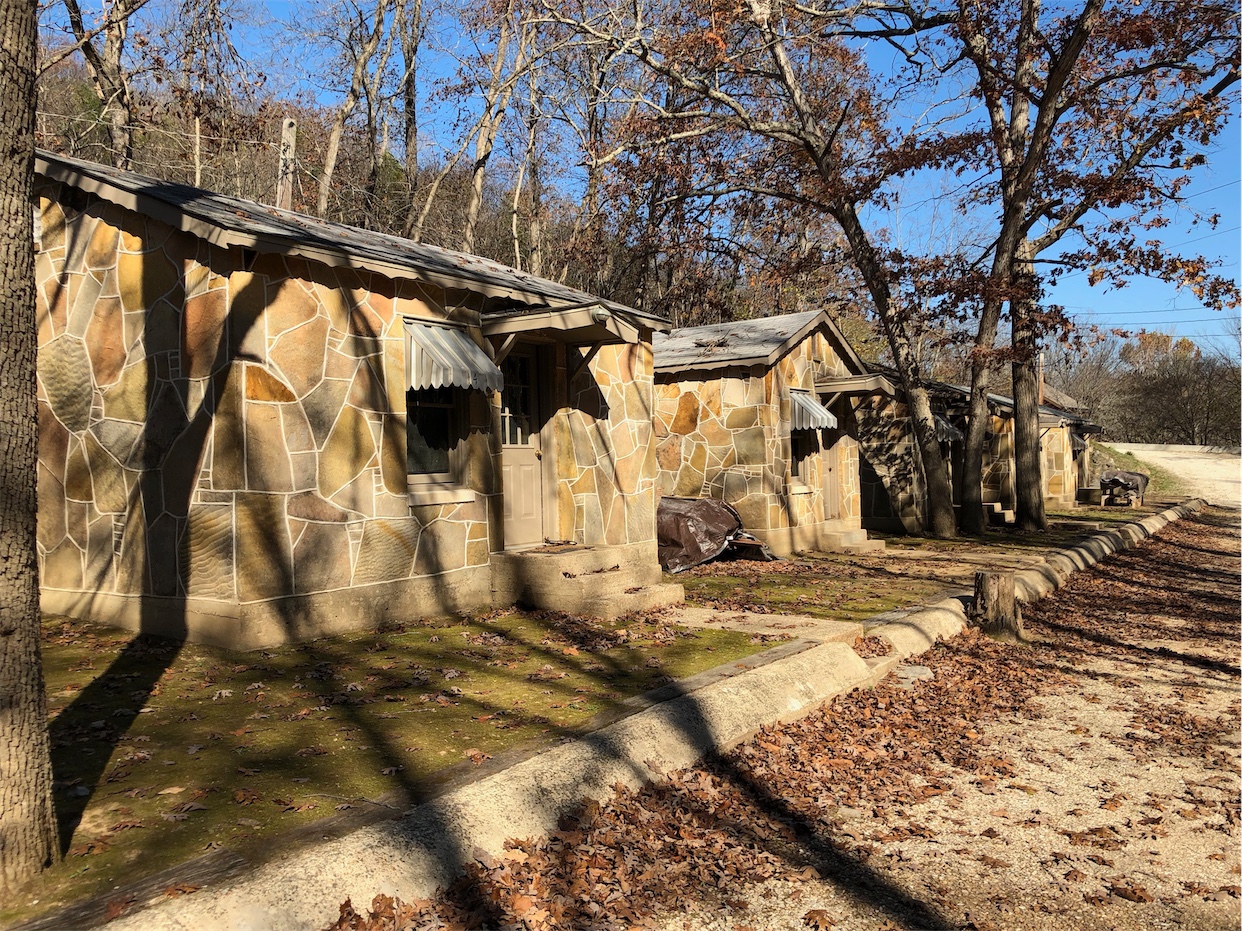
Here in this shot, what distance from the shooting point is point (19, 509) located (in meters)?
3.59

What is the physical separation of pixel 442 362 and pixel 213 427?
7.39 feet

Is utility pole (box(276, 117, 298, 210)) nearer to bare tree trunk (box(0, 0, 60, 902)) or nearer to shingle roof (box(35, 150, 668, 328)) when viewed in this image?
shingle roof (box(35, 150, 668, 328))

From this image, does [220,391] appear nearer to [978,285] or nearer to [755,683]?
[755,683]

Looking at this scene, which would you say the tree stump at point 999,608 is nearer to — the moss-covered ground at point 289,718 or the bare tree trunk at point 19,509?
the moss-covered ground at point 289,718

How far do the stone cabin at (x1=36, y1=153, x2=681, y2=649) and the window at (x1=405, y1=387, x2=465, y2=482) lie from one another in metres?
0.02

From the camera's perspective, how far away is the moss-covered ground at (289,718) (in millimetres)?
4262

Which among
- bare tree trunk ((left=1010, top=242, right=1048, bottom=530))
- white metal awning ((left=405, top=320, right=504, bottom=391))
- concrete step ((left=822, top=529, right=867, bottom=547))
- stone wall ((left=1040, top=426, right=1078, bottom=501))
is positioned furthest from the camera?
stone wall ((left=1040, top=426, right=1078, bottom=501))

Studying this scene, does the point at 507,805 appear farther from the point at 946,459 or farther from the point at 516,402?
the point at 946,459

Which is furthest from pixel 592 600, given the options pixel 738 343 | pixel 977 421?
pixel 977 421

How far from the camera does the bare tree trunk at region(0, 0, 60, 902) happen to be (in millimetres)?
3494

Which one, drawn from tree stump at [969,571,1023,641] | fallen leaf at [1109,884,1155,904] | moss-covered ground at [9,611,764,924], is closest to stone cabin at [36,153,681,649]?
moss-covered ground at [9,611,764,924]

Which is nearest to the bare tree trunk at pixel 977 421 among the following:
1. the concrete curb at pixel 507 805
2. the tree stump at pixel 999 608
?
the tree stump at pixel 999 608

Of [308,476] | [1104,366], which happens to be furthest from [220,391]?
[1104,366]

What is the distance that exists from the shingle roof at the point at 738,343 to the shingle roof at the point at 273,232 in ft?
18.1
